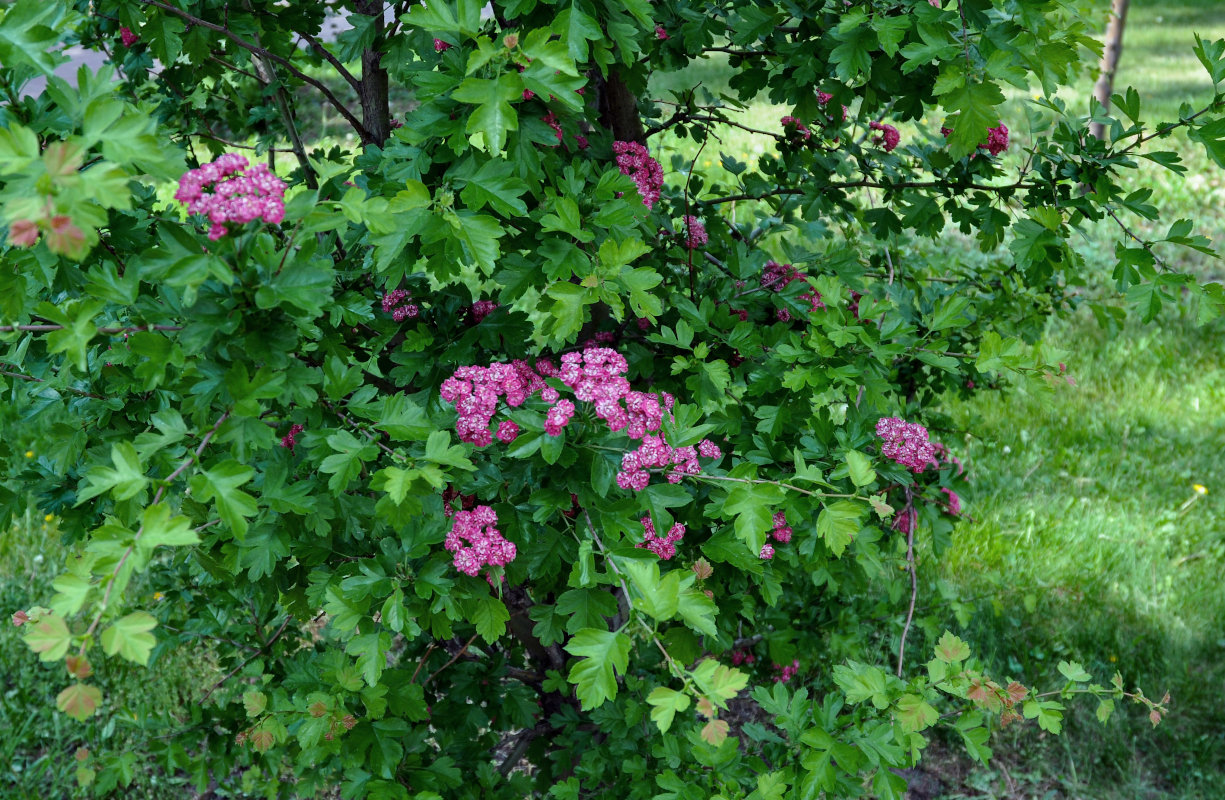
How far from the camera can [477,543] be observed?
1.58m

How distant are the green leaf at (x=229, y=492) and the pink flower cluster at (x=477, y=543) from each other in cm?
39

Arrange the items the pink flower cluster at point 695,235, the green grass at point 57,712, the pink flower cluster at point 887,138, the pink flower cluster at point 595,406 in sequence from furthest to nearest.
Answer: the green grass at point 57,712
the pink flower cluster at point 887,138
the pink flower cluster at point 695,235
the pink flower cluster at point 595,406

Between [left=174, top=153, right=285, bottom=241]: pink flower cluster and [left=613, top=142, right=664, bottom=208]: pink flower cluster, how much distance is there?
3.23ft

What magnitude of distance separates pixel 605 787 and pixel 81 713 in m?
1.62

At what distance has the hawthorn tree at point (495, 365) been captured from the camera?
4.17 ft

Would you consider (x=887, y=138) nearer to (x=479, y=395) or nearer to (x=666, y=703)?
(x=479, y=395)

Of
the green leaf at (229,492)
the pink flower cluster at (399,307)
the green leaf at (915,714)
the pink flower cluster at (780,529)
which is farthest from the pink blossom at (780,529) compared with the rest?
the green leaf at (229,492)

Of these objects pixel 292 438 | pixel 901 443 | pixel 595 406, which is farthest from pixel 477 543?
pixel 901 443

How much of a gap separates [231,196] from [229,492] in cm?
37

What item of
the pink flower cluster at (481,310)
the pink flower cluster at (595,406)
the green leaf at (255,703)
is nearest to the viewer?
the pink flower cluster at (595,406)

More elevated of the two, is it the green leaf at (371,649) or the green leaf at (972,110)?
the green leaf at (972,110)

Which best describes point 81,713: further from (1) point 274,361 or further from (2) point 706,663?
(2) point 706,663

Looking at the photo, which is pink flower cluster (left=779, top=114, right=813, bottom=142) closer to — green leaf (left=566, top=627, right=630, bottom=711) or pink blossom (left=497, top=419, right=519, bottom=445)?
pink blossom (left=497, top=419, right=519, bottom=445)

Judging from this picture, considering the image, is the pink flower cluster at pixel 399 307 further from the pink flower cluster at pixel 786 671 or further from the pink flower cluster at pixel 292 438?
the pink flower cluster at pixel 786 671
